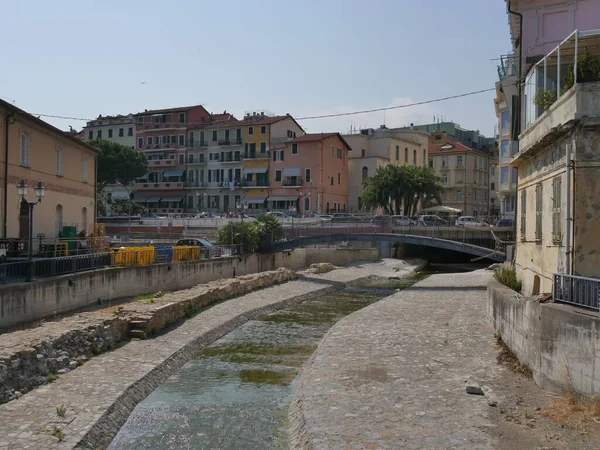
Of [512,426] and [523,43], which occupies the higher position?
[523,43]

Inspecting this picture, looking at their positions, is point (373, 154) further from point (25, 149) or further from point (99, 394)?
point (99, 394)

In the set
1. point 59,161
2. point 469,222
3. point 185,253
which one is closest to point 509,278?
point 185,253

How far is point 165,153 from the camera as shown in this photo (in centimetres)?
9175

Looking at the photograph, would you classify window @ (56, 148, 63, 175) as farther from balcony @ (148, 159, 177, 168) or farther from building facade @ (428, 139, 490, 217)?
building facade @ (428, 139, 490, 217)

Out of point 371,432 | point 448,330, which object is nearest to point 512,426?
point 371,432

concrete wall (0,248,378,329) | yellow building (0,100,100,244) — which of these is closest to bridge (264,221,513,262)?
concrete wall (0,248,378,329)

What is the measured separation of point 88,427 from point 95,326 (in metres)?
7.37

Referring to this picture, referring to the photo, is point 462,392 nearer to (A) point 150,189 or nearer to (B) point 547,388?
(B) point 547,388

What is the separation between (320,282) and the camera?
4578 cm

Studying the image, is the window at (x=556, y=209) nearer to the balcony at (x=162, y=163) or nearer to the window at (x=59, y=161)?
the window at (x=59, y=161)

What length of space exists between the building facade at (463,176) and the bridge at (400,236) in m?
43.7

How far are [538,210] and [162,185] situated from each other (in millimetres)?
79118

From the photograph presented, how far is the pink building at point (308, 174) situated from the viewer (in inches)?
3113

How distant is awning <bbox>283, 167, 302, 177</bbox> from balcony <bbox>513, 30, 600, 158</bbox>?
5922 cm
